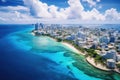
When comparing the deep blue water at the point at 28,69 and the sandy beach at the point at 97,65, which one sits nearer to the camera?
the deep blue water at the point at 28,69

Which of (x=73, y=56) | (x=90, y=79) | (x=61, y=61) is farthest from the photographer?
(x=73, y=56)

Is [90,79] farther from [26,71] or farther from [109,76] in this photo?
[26,71]

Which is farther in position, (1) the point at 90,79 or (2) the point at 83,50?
(2) the point at 83,50

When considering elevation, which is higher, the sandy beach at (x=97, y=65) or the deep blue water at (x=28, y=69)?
the sandy beach at (x=97, y=65)

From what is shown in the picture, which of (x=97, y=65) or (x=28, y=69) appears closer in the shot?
(x=28, y=69)

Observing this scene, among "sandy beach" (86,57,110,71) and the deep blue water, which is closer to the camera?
the deep blue water

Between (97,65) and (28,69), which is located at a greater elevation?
(97,65)

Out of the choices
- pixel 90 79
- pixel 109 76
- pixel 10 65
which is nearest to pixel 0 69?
pixel 10 65

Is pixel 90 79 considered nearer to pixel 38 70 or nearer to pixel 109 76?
pixel 109 76

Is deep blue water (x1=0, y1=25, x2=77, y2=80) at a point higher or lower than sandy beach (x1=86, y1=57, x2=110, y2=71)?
lower

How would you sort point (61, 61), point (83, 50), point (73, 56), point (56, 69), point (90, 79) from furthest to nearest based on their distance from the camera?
point (83, 50), point (73, 56), point (61, 61), point (56, 69), point (90, 79)
